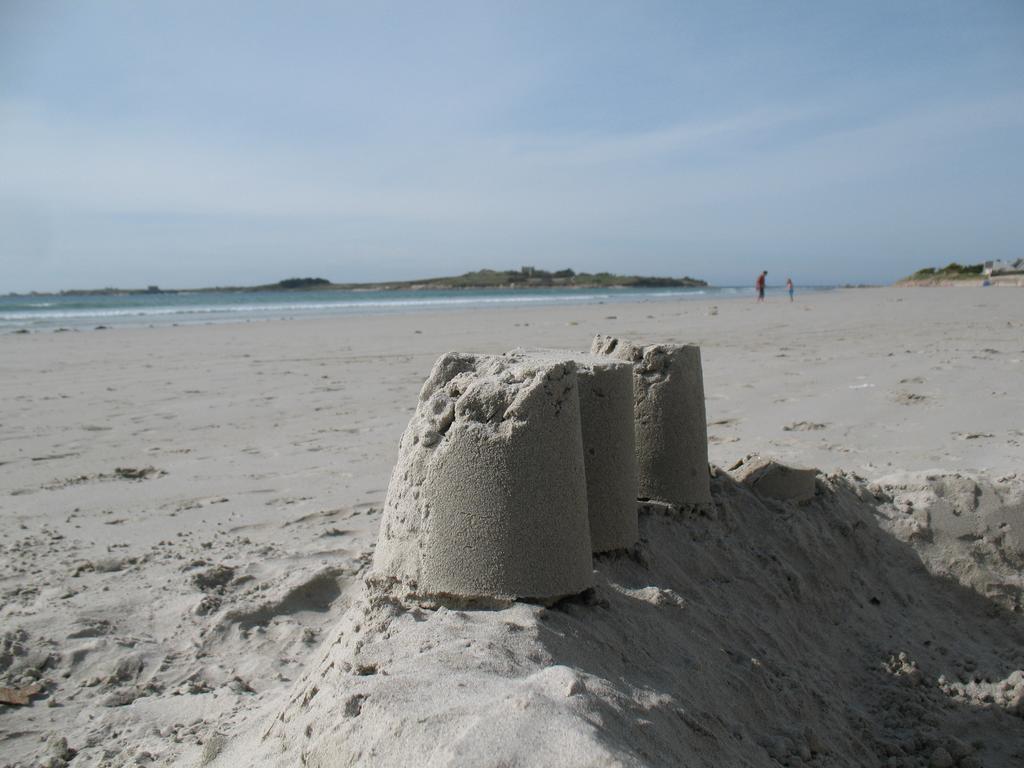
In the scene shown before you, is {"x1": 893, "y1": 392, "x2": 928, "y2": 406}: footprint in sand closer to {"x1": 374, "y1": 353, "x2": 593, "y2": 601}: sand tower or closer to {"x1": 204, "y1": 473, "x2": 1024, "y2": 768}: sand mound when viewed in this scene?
{"x1": 204, "y1": 473, "x2": 1024, "y2": 768}: sand mound

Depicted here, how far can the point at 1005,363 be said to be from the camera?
9086mm

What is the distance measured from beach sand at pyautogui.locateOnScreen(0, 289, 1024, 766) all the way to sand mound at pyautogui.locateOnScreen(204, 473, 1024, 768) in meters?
0.01

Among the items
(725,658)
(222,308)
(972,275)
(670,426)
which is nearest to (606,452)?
(670,426)

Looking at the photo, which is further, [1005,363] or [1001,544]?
[1005,363]

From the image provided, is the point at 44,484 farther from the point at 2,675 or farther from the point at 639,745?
the point at 639,745

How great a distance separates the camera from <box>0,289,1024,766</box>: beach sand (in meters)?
1.98

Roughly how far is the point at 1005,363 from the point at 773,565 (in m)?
6.88

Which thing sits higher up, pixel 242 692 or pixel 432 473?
pixel 432 473

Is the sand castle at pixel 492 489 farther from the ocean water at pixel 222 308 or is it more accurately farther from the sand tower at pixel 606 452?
the ocean water at pixel 222 308

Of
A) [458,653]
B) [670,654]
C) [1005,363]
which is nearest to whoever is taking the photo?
[458,653]

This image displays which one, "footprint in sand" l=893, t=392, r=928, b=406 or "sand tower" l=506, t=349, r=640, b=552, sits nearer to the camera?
"sand tower" l=506, t=349, r=640, b=552

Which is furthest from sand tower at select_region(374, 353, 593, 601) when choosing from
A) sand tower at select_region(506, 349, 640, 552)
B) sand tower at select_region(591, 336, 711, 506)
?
sand tower at select_region(591, 336, 711, 506)

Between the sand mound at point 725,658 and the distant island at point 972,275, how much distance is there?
3462cm

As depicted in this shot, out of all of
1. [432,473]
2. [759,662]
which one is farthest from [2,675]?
[759,662]
